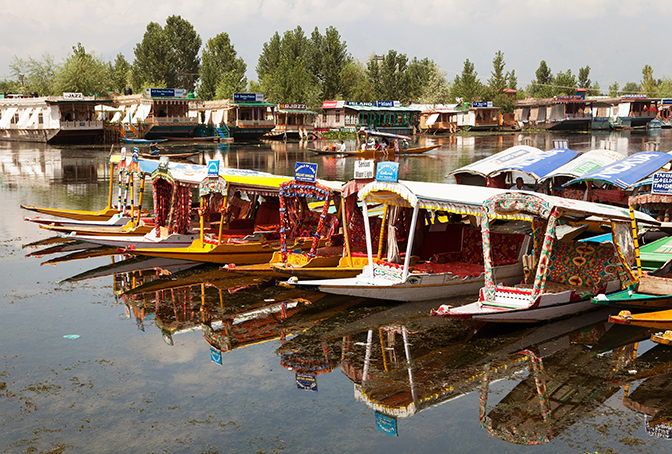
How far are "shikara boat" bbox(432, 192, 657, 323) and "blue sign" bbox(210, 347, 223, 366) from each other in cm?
347

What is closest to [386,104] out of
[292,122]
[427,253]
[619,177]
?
[292,122]

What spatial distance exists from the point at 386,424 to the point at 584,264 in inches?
239

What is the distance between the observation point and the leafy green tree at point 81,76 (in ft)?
227

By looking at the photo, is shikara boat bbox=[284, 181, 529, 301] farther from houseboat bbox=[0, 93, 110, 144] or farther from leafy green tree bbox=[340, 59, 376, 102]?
leafy green tree bbox=[340, 59, 376, 102]

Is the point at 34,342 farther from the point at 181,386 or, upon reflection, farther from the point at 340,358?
the point at 340,358

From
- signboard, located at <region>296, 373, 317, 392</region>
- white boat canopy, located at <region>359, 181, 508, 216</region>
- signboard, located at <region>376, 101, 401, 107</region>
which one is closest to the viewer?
signboard, located at <region>296, 373, 317, 392</region>

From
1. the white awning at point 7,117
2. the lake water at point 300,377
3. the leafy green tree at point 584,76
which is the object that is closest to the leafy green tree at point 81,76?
the white awning at point 7,117

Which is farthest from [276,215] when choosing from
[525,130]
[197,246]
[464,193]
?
[525,130]

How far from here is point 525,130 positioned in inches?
3310

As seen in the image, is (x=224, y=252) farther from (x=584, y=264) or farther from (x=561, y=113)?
(x=561, y=113)

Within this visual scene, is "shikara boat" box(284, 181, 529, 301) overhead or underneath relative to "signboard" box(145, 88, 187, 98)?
underneath

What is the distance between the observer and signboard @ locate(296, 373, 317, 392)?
8852 millimetres

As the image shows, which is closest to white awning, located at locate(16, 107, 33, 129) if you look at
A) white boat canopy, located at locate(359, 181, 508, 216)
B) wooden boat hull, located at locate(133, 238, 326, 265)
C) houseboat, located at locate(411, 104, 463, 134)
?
houseboat, located at locate(411, 104, 463, 134)

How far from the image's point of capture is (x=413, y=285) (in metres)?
12.1
